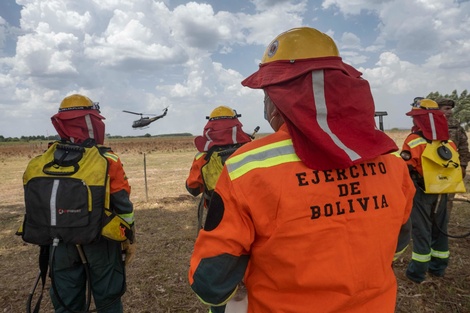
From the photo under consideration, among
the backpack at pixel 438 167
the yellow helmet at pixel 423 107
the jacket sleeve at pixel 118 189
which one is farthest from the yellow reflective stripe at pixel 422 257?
the jacket sleeve at pixel 118 189

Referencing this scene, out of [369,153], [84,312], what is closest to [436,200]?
[369,153]

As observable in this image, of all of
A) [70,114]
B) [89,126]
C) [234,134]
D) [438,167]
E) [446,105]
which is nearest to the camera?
[70,114]

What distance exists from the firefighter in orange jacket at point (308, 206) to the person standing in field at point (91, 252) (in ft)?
5.84

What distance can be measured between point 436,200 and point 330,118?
385 centimetres

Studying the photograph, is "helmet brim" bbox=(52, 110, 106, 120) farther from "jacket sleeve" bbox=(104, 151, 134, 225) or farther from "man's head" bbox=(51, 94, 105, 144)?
"jacket sleeve" bbox=(104, 151, 134, 225)

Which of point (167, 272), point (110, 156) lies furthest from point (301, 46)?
point (167, 272)

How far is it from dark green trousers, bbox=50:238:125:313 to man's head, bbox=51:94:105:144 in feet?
3.30

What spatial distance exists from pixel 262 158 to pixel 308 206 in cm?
26

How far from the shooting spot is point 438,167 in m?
4.10

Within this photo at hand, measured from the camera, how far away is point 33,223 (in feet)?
8.73

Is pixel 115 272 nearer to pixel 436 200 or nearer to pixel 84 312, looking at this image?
pixel 84 312

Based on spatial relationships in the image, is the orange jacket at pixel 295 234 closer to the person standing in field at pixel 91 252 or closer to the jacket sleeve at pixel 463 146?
the person standing in field at pixel 91 252

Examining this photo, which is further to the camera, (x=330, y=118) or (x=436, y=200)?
(x=436, y=200)

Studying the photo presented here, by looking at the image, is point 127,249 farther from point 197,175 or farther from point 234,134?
point 234,134
